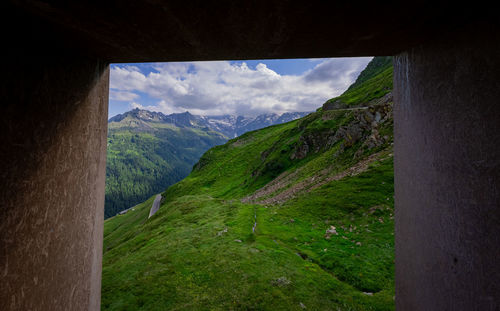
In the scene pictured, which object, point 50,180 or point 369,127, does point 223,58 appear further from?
point 369,127

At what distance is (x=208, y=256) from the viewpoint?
1489cm

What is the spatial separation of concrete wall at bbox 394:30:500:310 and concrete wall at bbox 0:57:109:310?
6.28m

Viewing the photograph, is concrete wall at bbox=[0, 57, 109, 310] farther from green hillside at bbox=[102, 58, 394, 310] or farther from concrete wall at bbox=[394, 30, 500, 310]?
green hillside at bbox=[102, 58, 394, 310]

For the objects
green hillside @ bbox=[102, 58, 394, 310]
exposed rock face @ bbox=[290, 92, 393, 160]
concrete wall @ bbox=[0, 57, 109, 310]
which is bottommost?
green hillside @ bbox=[102, 58, 394, 310]

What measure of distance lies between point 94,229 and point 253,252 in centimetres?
1175

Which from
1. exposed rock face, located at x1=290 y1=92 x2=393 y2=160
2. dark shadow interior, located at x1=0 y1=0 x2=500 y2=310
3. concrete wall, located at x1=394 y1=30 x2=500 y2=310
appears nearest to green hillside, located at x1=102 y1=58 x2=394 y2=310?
exposed rock face, located at x1=290 y1=92 x2=393 y2=160

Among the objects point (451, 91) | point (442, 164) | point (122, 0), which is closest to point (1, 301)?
point (122, 0)

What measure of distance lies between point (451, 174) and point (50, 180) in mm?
6458

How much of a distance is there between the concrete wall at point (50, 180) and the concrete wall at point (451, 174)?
628 centimetres

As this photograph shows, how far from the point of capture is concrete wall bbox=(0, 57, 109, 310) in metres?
2.89

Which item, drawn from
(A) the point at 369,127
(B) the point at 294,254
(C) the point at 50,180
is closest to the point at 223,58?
(C) the point at 50,180

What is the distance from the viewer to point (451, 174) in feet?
11.5

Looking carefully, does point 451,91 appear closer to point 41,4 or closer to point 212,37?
point 212,37

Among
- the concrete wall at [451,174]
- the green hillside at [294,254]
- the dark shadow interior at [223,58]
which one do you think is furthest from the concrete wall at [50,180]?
the green hillside at [294,254]
